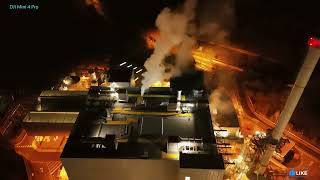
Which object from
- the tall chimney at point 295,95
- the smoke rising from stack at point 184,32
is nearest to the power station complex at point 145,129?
the tall chimney at point 295,95

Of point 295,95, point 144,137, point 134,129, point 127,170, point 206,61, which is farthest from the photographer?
point 206,61

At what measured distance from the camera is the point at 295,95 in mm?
22406

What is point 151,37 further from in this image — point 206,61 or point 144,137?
point 144,137

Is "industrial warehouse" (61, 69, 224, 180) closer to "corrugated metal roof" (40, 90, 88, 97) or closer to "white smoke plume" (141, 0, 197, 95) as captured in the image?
"white smoke plume" (141, 0, 197, 95)

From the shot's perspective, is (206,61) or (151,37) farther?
(151,37)

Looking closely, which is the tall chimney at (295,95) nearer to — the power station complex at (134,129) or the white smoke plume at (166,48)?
the power station complex at (134,129)

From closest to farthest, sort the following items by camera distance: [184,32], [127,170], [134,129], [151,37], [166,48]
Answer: [127,170]
[134,129]
[166,48]
[184,32]
[151,37]

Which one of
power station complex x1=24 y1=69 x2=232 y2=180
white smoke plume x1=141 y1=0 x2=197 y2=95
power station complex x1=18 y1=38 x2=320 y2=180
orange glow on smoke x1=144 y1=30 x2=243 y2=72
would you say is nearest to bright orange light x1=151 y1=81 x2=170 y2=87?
white smoke plume x1=141 y1=0 x2=197 y2=95

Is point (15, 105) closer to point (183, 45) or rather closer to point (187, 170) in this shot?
point (183, 45)

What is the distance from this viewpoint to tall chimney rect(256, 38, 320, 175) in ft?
64.2

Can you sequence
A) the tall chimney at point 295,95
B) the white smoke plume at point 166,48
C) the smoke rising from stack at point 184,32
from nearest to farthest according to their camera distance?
the tall chimney at point 295,95 < the white smoke plume at point 166,48 < the smoke rising from stack at point 184,32

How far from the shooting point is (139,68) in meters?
39.6

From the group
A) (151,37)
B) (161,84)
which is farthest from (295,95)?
(151,37)

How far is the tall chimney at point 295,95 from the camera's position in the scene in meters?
19.6
